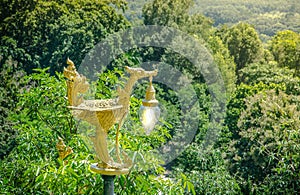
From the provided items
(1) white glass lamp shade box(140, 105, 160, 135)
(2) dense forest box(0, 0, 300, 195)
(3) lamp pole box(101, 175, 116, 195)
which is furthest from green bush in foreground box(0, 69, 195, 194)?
(3) lamp pole box(101, 175, 116, 195)

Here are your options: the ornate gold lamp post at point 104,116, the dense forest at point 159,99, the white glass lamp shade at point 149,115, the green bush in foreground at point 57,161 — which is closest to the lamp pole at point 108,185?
the ornate gold lamp post at point 104,116

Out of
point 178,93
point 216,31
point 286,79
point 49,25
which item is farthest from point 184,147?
point 216,31

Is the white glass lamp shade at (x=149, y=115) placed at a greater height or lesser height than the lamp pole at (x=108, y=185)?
greater

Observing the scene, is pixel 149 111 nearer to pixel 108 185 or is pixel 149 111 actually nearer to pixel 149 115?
pixel 149 115

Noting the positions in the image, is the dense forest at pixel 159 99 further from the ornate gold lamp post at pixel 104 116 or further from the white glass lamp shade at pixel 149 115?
the ornate gold lamp post at pixel 104 116

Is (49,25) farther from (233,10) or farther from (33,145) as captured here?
(233,10)

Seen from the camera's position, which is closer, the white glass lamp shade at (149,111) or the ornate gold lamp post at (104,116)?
the ornate gold lamp post at (104,116)

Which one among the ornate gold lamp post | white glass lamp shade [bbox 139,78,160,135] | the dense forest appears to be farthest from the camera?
the dense forest

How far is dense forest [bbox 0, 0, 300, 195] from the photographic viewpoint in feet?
22.9

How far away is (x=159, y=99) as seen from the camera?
21266 mm

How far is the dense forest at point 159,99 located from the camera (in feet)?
22.9

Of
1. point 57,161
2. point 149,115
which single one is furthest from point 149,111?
point 57,161

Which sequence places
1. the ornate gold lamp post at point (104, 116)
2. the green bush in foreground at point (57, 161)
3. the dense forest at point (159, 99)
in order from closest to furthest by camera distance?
the ornate gold lamp post at point (104, 116)
the green bush in foreground at point (57, 161)
the dense forest at point (159, 99)

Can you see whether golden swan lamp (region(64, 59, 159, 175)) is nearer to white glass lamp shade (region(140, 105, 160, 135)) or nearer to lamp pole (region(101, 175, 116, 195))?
lamp pole (region(101, 175, 116, 195))
